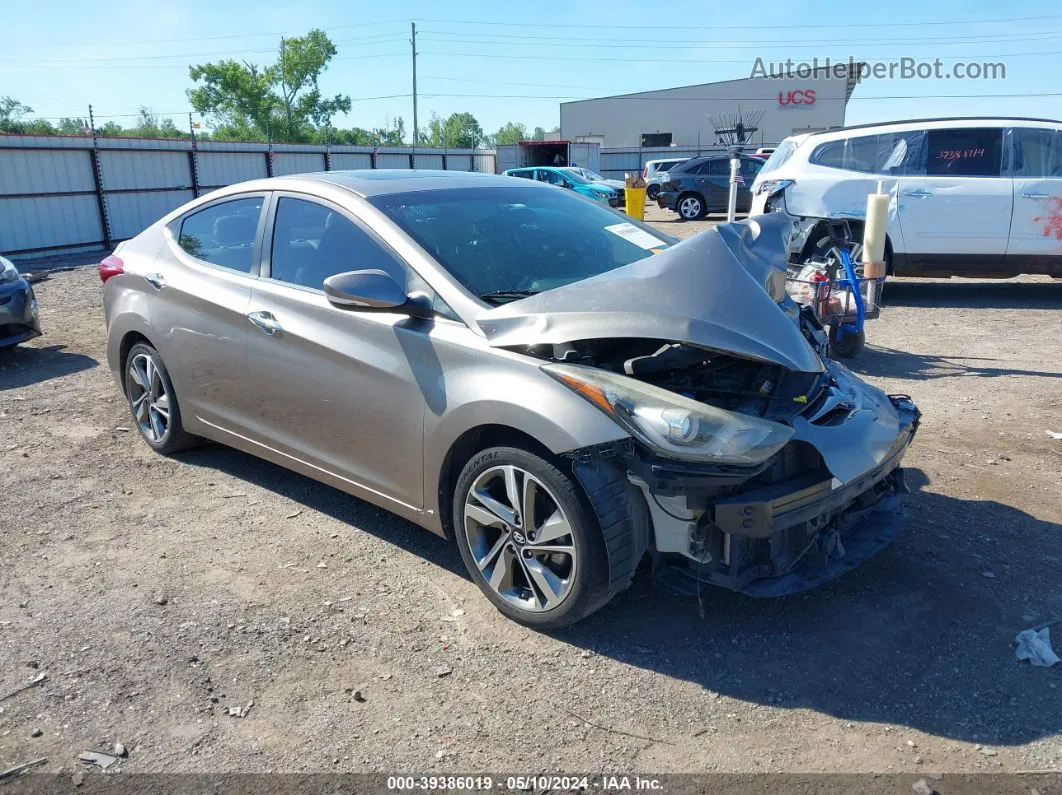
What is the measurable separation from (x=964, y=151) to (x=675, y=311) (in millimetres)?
8142

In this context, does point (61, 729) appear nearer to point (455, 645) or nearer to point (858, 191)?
point (455, 645)

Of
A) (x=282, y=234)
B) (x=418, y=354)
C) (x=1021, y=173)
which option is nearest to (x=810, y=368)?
(x=418, y=354)

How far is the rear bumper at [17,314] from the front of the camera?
7.52 meters

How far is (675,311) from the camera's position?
3.04 m

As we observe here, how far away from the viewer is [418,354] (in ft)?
11.4

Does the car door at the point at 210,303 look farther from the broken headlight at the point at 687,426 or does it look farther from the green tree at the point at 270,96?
the green tree at the point at 270,96

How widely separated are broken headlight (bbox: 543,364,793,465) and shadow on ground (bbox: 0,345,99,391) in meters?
6.10

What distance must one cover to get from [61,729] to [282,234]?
94.4 inches

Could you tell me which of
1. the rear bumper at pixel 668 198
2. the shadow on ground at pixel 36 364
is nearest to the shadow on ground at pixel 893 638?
the shadow on ground at pixel 36 364

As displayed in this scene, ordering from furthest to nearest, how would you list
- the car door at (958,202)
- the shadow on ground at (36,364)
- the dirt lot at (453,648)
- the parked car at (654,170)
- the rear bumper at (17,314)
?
the parked car at (654,170), the car door at (958,202), the rear bumper at (17,314), the shadow on ground at (36,364), the dirt lot at (453,648)

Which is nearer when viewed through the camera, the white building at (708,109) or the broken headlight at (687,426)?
the broken headlight at (687,426)

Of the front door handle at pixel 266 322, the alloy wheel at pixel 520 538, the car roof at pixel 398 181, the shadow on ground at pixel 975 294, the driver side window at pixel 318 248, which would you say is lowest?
the shadow on ground at pixel 975 294

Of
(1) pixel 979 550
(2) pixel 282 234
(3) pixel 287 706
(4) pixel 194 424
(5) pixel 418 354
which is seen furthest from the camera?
(4) pixel 194 424

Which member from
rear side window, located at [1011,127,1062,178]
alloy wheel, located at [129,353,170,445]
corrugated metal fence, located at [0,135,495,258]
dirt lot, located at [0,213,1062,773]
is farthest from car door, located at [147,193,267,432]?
corrugated metal fence, located at [0,135,495,258]
